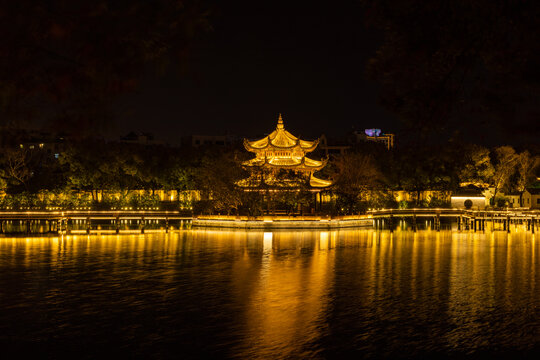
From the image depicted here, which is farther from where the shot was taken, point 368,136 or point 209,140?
point 368,136

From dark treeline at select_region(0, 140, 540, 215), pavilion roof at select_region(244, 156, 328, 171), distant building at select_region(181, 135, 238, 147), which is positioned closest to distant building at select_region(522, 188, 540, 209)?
dark treeline at select_region(0, 140, 540, 215)

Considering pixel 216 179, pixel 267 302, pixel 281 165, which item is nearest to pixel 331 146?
pixel 281 165

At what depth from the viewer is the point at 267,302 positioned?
56.5 ft

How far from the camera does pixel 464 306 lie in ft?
54.7

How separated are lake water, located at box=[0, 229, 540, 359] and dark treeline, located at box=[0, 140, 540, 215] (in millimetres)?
16033

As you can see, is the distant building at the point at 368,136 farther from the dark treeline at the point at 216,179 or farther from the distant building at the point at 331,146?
the dark treeline at the point at 216,179

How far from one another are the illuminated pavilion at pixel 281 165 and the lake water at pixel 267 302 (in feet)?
49.3

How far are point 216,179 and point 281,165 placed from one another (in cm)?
509

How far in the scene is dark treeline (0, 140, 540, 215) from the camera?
1845 inches

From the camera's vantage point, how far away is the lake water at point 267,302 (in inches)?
511

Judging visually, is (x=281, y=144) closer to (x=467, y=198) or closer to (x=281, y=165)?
(x=281, y=165)

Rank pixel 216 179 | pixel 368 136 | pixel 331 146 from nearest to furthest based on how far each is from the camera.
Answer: pixel 216 179, pixel 331 146, pixel 368 136

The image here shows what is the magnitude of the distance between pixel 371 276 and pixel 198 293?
6738 mm

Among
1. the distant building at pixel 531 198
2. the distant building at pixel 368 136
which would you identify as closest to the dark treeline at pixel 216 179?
the distant building at pixel 531 198
